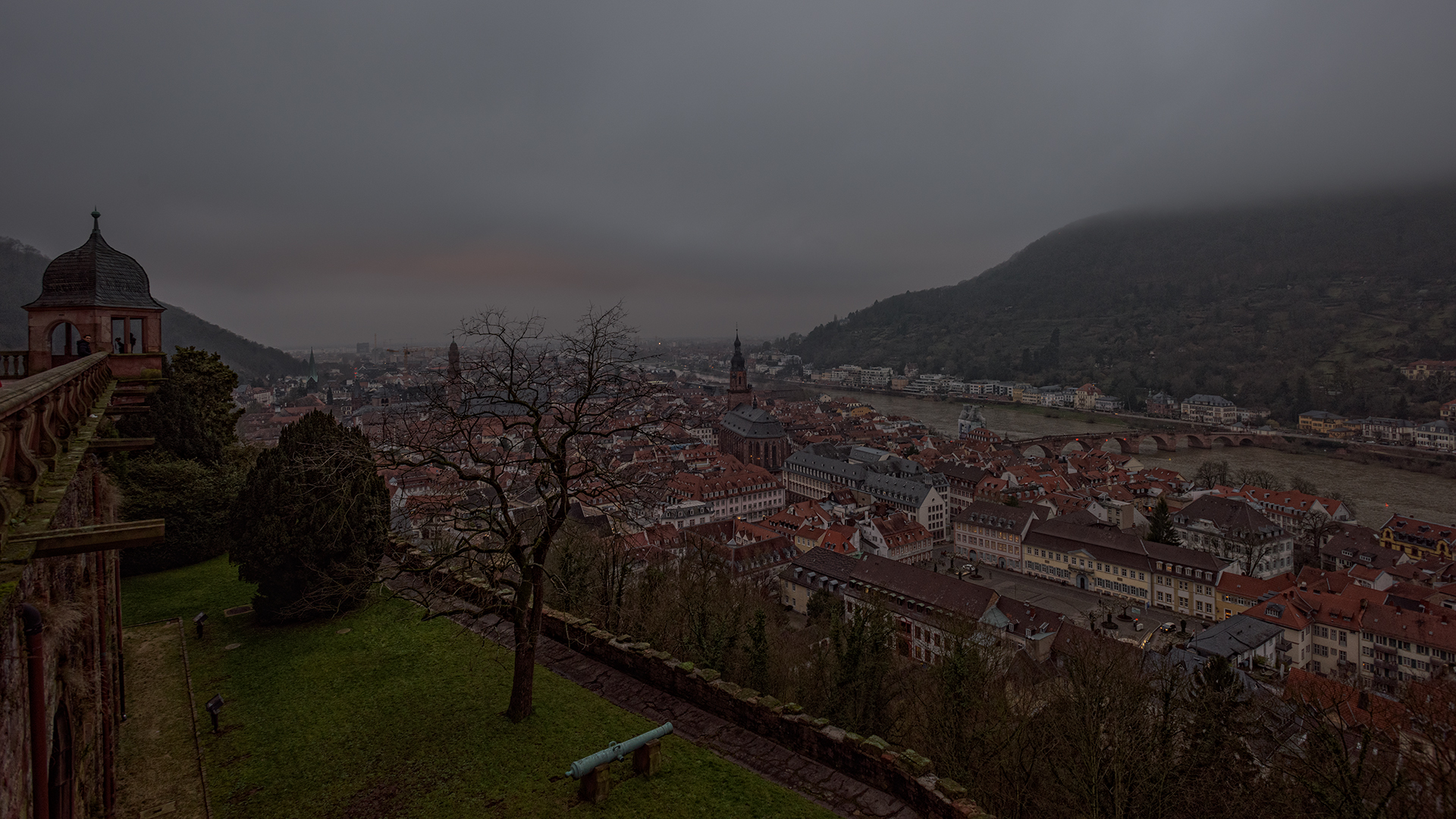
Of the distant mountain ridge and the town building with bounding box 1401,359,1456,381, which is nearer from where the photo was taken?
the distant mountain ridge

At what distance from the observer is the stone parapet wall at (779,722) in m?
8.12

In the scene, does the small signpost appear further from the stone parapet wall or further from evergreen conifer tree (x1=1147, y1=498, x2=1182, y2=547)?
evergreen conifer tree (x1=1147, y1=498, x2=1182, y2=547)

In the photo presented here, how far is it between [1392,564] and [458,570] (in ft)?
177

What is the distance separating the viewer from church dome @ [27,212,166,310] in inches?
491

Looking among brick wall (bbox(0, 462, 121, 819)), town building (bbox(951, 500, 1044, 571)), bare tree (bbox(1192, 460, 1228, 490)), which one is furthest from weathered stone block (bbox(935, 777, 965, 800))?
bare tree (bbox(1192, 460, 1228, 490))

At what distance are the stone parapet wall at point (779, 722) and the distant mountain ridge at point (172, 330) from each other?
44147 mm

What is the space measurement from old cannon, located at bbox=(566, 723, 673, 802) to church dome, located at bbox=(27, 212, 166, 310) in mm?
12126

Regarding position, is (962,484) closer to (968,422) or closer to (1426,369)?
(968,422)

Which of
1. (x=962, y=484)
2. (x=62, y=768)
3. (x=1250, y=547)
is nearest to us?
(x=62, y=768)

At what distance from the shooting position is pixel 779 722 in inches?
375

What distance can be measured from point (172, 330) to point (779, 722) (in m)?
174

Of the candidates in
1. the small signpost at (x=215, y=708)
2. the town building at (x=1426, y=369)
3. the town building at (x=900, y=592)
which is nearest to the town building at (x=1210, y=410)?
the town building at (x=1426, y=369)


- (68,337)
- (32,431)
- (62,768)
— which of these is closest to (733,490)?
(68,337)

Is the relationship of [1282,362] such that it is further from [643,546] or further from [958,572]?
[643,546]
